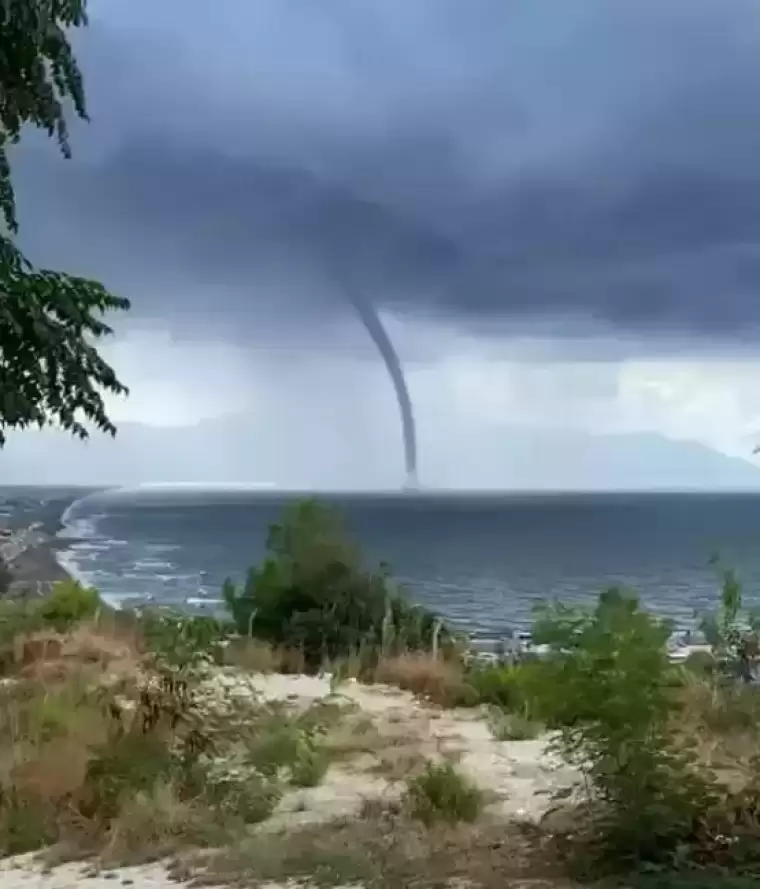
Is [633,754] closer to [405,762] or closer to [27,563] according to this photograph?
[405,762]

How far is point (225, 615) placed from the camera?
2025cm

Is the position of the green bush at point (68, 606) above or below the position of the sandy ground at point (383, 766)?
above

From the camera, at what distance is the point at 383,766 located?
908 cm

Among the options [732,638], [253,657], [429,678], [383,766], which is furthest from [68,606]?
[732,638]

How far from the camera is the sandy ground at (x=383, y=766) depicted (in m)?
6.42

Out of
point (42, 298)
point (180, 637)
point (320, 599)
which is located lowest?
point (320, 599)

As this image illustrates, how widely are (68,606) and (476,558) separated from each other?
6895cm

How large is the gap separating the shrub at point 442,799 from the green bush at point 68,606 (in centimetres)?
Result: 1000

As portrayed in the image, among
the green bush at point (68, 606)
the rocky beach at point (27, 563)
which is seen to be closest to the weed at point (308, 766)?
the green bush at point (68, 606)

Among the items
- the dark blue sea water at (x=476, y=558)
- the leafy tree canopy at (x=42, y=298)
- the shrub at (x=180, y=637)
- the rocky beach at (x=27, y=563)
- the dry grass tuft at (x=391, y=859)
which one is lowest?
the dark blue sea water at (x=476, y=558)

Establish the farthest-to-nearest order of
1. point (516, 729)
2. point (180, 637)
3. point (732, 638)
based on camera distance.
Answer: point (732, 638)
point (180, 637)
point (516, 729)

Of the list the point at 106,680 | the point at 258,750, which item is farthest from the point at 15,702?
the point at 258,750

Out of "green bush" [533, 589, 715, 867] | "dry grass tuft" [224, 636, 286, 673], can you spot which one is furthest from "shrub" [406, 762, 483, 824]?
"dry grass tuft" [224, 636, 286, 673]

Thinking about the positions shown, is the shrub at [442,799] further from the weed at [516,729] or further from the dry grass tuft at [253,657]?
the dry grass tuft at [253,657]
